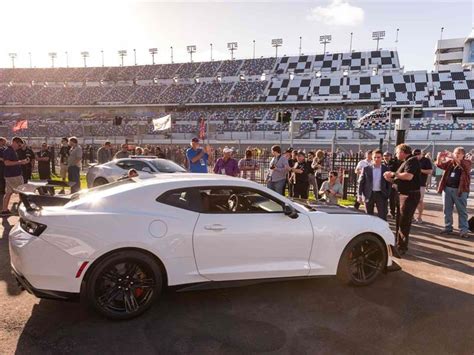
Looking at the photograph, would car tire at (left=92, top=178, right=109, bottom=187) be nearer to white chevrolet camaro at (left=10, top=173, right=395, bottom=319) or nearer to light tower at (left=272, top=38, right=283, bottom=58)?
white chevrolet camaro at (left=10, top=173, right=395, bottom=319)

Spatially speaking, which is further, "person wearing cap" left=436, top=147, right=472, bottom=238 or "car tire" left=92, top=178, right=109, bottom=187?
"car tire" left=92, top=178, right=109, bottom=187

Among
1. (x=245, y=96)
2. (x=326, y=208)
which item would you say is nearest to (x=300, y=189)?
(x=326, y=208)

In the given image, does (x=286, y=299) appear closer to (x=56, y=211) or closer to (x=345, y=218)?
(x=345, y=218)

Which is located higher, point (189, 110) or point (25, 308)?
point (189, 110)

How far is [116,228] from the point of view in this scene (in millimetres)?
3250

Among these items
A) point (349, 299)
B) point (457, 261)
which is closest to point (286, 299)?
point (349, 299)

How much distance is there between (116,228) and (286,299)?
1.92 meters

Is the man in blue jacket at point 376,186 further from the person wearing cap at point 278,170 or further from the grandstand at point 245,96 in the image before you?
the grandstand at point 245,96

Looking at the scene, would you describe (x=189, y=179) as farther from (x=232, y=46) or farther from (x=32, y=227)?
(x=232, y=46)

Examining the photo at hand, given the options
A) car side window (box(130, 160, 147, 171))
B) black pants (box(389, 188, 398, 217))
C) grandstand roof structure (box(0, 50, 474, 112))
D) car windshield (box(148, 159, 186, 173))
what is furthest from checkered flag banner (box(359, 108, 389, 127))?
car side window (box(130, 160, 147, 171))

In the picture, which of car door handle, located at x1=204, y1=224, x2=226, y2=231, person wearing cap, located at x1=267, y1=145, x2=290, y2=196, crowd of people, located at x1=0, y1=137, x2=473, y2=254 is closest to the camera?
car door handle, located at x1=204, y1=224, x2=226, y2=231

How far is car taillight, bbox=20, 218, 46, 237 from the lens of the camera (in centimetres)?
317

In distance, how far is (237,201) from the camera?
3980mm

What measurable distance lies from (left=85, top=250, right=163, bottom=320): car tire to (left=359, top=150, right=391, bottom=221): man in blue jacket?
406 centimetres
